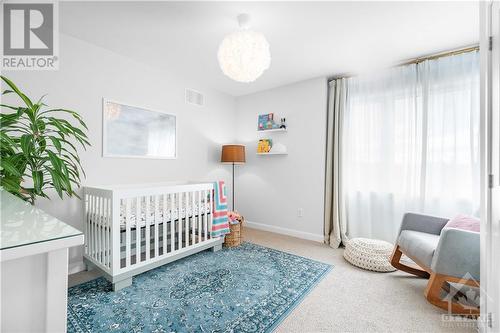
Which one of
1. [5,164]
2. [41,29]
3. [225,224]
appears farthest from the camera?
[225,224]

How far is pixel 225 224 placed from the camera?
9.17 ft

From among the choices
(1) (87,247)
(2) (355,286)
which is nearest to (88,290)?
(1) (87,247)

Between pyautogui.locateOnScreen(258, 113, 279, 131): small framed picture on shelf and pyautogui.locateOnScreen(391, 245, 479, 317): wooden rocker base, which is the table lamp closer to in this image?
pyautogui.locateOnScreen(258, 113, 279, 131): small framed picture on shelf

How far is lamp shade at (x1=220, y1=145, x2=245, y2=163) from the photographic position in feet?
11.5

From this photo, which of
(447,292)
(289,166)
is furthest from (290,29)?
(447,292)

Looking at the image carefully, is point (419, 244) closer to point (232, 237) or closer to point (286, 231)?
point (286, 231)

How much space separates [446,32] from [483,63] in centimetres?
118

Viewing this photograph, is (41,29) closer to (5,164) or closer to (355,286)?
(5,164)

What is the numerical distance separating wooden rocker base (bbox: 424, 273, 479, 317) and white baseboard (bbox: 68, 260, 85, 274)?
9.97ft

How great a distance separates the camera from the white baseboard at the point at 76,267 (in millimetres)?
2158

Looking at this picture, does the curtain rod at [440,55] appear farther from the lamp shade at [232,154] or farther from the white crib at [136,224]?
the white crib at [136,224]

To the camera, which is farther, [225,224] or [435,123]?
[225,224]

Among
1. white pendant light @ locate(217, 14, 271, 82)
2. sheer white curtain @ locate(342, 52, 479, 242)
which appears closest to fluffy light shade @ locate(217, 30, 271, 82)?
white pendant light @ locate(217, 14, 271, 82)

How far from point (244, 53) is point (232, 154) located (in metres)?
1.90
